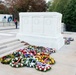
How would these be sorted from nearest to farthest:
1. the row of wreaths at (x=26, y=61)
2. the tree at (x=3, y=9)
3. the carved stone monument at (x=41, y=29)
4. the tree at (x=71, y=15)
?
1. the row of wreaths at (x=26, y=61)
2. the carved stone monument at (x=41, y=29)
3. the tree at (x=71, y=15)
4. the tree at (x=3, y=9)

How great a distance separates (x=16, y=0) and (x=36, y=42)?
2294cm

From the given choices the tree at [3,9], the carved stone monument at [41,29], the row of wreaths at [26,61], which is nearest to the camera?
the row of wreaths at [26,61]

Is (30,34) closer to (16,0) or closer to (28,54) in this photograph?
(28,54)

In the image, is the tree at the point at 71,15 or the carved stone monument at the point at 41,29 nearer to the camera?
the carved stone monument at the point at 41,29

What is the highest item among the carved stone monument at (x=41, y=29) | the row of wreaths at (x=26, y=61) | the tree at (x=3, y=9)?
the tree at (x=3, y=9)

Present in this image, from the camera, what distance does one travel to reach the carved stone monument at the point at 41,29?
8.45 metres

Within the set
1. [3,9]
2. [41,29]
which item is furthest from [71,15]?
[3,9]

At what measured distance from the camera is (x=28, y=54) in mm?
6535

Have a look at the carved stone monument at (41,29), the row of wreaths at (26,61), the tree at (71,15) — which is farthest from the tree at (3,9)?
the row of wreaths at (26,61)

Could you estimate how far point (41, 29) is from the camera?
8781mm

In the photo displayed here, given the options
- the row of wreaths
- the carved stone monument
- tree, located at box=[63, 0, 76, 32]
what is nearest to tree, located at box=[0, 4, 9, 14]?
tree, located at box=[63, 0, 76, 32]

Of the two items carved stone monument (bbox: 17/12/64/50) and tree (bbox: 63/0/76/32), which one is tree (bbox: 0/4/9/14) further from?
carved stone monument (bbox: 17/12/64/50)

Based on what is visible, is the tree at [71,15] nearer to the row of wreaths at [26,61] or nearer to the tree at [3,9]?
the row of wreaths at [26,61]

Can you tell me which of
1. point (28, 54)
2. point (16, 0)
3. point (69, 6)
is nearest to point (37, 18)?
point (28, 54)
